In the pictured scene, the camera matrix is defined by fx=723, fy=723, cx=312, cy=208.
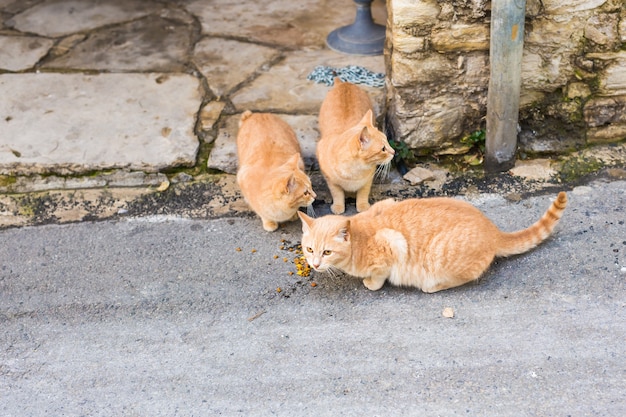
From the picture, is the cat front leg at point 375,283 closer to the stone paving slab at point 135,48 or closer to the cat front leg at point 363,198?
the cat front leg at point 363,198

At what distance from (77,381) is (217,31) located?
145 inches

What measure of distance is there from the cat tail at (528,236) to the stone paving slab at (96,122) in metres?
2.07

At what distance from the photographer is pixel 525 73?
435 cm

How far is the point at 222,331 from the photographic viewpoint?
11.6 feet

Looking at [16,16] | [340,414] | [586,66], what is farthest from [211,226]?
[16,16]

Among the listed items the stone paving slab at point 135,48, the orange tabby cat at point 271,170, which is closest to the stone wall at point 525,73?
the orange tabby cat at point 271,170

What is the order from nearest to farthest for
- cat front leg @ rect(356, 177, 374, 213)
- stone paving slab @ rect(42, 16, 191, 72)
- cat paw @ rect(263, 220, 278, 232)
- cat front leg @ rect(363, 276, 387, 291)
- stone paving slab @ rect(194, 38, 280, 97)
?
cat front leg @ rect(363, 276, 387, 291) → cat paw @ rect(263, 220, 278, 232) → cat front leg @ rect(356, 177, 374, 213) → stone paving slab @ rect(194, 38, 280, 97) → stone paving slab @ rect(42, 16, 191, 72)

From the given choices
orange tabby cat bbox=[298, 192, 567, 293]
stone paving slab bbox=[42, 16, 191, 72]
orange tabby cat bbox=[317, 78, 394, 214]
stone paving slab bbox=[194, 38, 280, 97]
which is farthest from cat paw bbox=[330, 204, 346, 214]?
stone paving slab bbox=[42, 16, 191, 72]

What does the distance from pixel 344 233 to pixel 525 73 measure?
1.69 metres

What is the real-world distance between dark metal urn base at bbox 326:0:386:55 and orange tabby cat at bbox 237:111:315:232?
146 centimetres

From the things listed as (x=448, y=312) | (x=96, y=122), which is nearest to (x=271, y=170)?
(x=448, y=312)

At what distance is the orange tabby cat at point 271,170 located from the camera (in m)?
3.96

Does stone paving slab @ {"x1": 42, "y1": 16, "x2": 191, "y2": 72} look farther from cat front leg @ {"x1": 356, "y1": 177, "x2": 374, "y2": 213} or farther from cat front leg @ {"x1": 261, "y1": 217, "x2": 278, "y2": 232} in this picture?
cat front leg @ {"x1": 356, "y1": 177, "x2": 374, "y2": 213}

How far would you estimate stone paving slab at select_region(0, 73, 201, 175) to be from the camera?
4.68 meters
